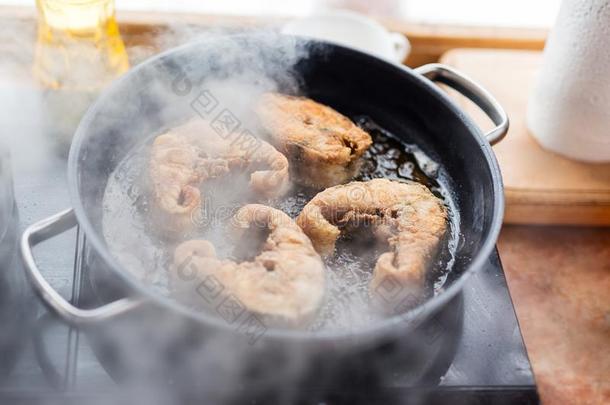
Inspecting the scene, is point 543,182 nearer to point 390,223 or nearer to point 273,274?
point 390,223

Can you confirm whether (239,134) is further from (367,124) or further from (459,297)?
(459,297)

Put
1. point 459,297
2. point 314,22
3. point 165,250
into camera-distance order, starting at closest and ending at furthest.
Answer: point 165,250
point 459,297
point 314,22

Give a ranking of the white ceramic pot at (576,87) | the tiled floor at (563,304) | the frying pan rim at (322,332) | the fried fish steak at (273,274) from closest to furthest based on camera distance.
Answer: the frying pan rim at (322,332) < the fried fish steak at (273,274) < the tiled floor at (563,304) < the white ceramic pot at (576,87)

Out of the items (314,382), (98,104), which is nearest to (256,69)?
(98,104)

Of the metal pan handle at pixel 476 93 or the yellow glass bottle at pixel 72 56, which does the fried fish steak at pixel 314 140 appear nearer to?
the metal pan handle at pixel 476 93

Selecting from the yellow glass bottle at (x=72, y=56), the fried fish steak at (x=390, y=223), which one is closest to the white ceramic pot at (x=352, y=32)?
the yellow glass bottle at (x=72, y=56)

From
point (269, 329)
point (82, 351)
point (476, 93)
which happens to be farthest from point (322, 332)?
point (476, 93)

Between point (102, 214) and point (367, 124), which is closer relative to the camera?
point (102, 214)
